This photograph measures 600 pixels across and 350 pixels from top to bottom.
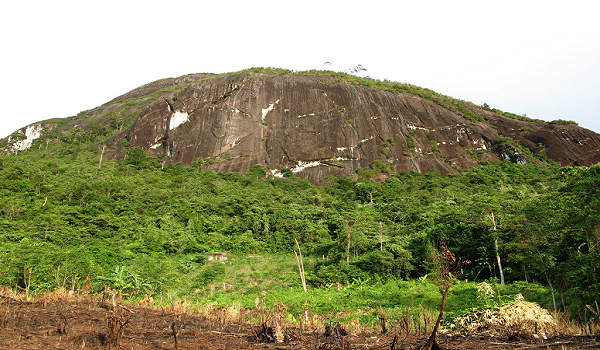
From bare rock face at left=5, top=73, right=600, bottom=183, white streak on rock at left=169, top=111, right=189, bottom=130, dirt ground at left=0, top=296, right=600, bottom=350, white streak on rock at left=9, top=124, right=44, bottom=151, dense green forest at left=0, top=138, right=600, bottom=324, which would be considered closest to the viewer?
dirt ground at left=0, top=296, right=600, bottom=350

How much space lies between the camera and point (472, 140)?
54.8 meters

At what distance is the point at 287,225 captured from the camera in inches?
1220

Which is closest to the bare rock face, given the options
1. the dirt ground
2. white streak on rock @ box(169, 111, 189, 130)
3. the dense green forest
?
white streak on rock @ box(169, 111, 189, 130)

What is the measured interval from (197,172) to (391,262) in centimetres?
3046

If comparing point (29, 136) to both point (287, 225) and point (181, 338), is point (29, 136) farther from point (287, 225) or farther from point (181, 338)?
point (181, 338)

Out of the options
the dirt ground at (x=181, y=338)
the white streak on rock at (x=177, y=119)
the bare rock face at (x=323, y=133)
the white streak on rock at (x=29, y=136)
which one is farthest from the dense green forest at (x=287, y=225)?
the white streak on rock at (x=29, y=136)

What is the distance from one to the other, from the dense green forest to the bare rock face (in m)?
2.93

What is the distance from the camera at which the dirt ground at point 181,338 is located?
5.74m

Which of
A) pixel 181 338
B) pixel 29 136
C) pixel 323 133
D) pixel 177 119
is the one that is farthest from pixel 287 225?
pixel 29 136

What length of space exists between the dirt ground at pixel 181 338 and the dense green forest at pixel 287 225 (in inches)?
130

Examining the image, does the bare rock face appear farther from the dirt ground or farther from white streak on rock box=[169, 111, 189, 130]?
the dirt ground

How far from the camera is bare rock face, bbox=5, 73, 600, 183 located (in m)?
49.9

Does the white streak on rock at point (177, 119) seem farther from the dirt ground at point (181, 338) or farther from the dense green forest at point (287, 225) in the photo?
the dirt ground at point (181, 338)

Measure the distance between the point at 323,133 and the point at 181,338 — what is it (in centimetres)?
4607
